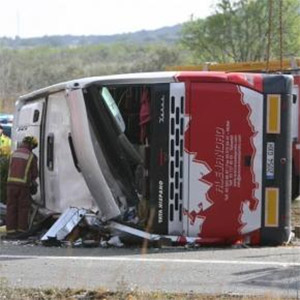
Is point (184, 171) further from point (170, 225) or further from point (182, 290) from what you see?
point (182, 290)

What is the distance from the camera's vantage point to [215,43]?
121 ft

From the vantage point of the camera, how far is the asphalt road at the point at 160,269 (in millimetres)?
7582

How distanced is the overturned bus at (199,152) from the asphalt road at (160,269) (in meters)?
0.35

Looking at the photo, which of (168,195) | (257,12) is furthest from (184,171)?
(257,12)

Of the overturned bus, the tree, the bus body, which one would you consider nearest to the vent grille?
the overturned bus

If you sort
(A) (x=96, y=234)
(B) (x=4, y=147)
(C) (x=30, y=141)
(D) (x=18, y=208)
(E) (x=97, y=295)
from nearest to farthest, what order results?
(E) (x=97, y=295), (A) (x=96, y=234), (D) (x=18, y=208), (C) (x=30, y=141), (B) (x=4, y=147)

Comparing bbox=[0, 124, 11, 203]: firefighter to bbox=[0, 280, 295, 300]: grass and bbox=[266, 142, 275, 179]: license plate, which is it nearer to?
bbox=[266, 142, 275, 179]: license plate

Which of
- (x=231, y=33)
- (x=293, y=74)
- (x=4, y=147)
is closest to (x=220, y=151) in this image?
(x=293, y=74)

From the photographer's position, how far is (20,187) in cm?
1118

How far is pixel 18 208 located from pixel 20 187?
0.29 m

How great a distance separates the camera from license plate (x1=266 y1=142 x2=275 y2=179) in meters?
9.96

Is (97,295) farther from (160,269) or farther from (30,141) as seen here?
(30,141)

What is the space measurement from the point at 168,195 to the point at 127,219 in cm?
70

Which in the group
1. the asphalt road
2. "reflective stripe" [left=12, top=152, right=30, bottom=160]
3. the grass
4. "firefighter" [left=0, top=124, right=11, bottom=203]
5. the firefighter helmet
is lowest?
the asphalt road
